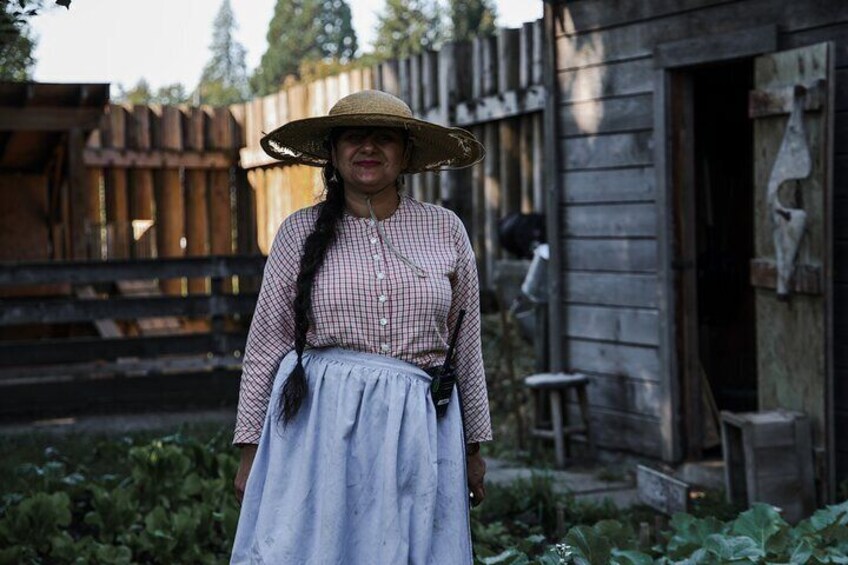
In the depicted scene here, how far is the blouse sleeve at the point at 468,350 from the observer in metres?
3.92

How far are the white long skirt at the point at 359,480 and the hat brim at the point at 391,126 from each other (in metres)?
0.66

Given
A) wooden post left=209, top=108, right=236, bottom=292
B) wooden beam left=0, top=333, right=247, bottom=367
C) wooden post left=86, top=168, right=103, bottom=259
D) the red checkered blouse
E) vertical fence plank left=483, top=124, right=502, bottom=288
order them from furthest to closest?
wooden post left=209, top=108, right=236, bottom=292, wooden post left=86, top=168, right=103, bottom=259, vertical fence plank left=483, top=124, right=502, bottom=288, wooden beam left=0, top=333, right=247, bottom=367, the red checkered blouse

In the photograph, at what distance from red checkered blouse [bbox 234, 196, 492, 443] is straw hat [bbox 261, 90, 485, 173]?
23 cm

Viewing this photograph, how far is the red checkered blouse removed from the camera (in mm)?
3715

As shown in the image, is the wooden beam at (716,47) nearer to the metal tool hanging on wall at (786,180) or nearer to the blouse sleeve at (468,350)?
the metal tool hanging on wall at (786,180)

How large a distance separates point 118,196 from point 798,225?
34.5 ft

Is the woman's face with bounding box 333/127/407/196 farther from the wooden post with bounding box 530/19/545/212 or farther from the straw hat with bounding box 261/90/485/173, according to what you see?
the wooden post with bounding box 530/19/545/212

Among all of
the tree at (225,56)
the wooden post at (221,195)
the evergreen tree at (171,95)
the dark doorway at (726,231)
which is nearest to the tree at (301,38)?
the evergreen tree at (171,95)

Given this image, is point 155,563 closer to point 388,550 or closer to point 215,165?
point 388,550

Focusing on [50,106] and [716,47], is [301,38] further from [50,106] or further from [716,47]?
[716,47]

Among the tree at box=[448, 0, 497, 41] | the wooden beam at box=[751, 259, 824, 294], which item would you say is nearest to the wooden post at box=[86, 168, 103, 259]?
the wooden beam at box=[751, 259, 824, 294]

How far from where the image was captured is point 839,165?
6.85m

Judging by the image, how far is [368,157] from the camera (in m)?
3.79

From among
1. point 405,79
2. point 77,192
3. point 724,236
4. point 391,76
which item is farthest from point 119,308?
point 724,236
